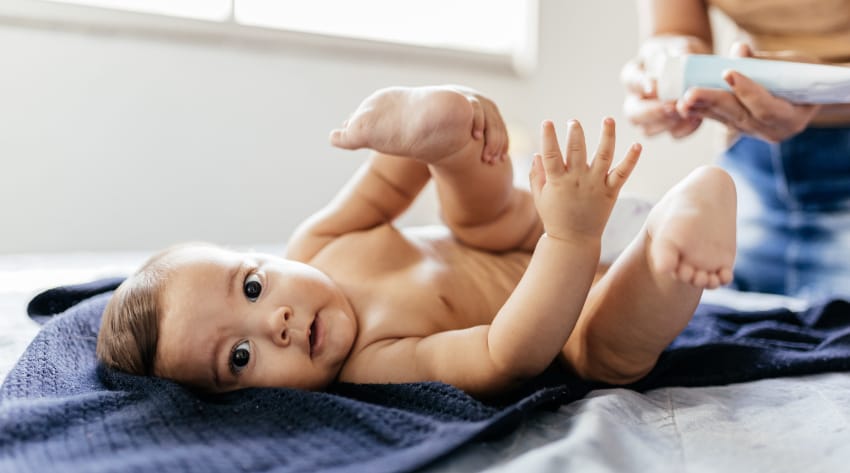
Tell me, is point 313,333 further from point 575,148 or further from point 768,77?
point 768,77

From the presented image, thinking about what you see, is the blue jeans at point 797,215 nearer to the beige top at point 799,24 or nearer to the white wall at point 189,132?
the beige top at point 799,24

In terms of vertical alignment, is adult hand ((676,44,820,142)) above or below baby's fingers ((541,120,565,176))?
above

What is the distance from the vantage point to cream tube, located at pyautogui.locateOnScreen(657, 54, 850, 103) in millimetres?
798

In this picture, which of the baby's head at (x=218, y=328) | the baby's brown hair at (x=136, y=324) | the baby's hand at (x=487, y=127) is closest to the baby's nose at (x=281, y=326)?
the baby's head at (x=218, y=328)

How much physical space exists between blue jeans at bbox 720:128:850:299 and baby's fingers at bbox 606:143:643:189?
2.33 feet

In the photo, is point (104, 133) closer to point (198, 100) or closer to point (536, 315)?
point (198, 100)

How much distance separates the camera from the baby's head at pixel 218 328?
702 mm

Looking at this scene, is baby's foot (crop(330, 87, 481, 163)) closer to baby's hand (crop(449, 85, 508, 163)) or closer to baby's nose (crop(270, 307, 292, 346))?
baby's hand (crop(449, 85, 508, 163))

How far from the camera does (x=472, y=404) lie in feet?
1.90

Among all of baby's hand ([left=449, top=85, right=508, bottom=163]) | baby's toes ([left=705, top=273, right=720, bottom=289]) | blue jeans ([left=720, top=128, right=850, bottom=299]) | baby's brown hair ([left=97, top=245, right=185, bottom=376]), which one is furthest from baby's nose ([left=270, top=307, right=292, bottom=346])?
blue jeans ([left=720, top=128, right=850, bottom=299])

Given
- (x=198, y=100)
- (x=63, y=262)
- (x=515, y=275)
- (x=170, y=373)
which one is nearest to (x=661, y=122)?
(x=515, y=275)

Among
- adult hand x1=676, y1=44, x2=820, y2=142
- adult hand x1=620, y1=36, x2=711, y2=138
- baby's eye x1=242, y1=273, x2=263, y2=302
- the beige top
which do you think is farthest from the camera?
the beige top

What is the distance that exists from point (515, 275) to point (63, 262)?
2.96ft

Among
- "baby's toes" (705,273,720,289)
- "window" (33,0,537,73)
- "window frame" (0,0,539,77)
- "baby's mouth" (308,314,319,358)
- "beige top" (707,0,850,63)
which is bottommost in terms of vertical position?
"baby's mouth" (308,314,319,358)
